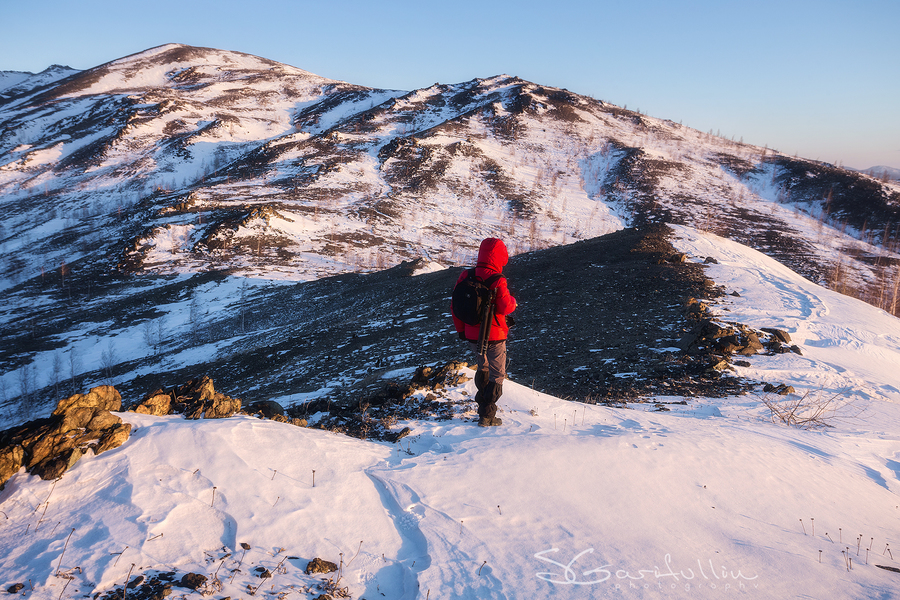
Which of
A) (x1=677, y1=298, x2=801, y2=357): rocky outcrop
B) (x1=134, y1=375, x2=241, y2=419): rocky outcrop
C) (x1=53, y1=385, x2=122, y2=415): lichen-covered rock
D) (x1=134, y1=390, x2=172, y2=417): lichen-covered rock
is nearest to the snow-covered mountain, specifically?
(x1=134, y1=375, x2=241, y2=419): rocky outcrop

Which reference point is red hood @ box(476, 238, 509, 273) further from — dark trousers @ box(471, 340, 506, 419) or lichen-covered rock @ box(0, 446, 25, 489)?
lichen-covered rock @ box(0, 446, 25, 489)

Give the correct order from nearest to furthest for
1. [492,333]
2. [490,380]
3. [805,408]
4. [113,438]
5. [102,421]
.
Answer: [113,438] < [102,421] < [492,333] < [490,380] < [805,408]

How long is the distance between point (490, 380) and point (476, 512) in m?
2.09

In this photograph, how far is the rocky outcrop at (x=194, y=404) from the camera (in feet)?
19.9

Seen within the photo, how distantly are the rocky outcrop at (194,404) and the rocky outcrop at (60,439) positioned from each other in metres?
1.30

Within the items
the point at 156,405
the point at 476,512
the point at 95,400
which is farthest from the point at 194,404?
the point at 476,512

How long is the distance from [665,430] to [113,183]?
89.1 m

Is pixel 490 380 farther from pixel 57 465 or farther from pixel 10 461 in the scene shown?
pixel 10 461

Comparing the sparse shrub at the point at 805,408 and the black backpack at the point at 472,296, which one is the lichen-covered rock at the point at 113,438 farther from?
the sparse shrub at the point at 805,408

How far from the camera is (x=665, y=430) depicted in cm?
598

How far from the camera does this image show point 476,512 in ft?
13.3

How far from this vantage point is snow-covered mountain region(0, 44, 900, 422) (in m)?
27.2

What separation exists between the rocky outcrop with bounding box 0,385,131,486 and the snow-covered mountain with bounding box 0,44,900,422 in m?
6.19

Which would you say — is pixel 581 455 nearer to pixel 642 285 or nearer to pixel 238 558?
pixel 238 558
